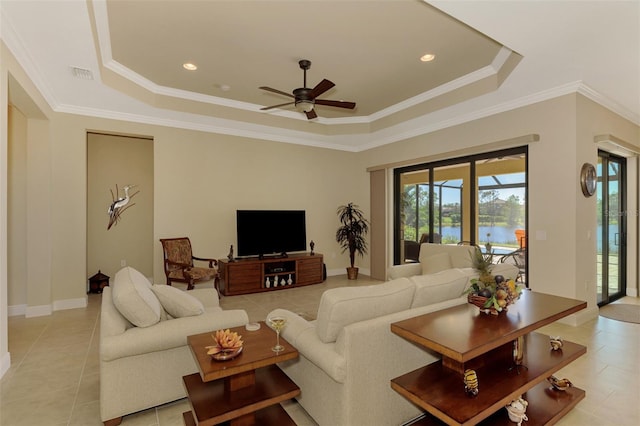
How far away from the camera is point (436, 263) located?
471 cm

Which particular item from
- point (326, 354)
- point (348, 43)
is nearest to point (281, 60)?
point (348, 43)

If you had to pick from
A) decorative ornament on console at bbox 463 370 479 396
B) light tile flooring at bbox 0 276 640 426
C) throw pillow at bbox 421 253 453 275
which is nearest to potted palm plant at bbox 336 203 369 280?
throw pillow at bbox 421 253 453 275

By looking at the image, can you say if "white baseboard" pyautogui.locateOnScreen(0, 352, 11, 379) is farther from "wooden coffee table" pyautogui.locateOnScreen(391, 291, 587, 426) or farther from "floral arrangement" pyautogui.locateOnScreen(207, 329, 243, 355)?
"wooden coffee table" pyautogui.locateOnScreen(391, 291, 587, 426)

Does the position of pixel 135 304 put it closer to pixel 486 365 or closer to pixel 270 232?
pixel 486 365

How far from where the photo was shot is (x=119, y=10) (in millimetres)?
3150

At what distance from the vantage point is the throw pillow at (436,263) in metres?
4.64

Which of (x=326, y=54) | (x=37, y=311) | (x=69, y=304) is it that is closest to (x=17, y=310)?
(x=37, y=311)

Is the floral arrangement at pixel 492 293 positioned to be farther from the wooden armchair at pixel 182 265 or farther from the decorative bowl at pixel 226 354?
the wooden armchair at pixel 182 265

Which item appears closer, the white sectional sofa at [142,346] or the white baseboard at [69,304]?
the white sectional sofa at [142,346]

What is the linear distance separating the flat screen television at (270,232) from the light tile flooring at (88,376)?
1.71m

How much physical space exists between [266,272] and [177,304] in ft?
11.7

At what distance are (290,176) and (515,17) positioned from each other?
4.81m

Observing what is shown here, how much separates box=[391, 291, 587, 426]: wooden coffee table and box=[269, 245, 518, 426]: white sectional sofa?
9 cm

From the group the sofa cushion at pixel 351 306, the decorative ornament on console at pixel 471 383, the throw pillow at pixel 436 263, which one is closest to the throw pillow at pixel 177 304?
the sofa cushion at pixel 351 306
